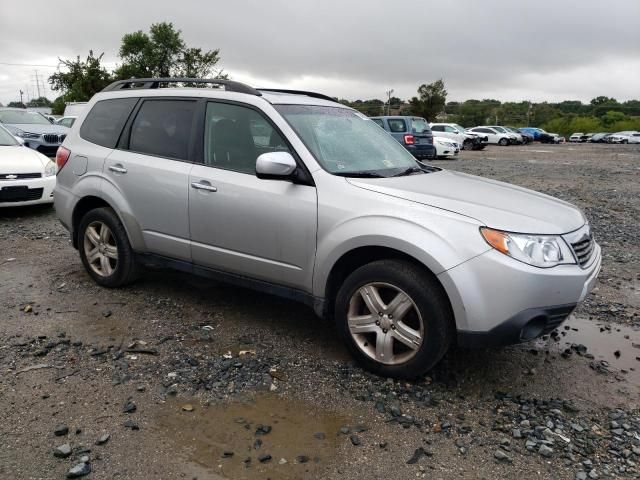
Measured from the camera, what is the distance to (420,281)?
319cm

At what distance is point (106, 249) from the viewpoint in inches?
193

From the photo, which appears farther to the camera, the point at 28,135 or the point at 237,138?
the point at 28,135

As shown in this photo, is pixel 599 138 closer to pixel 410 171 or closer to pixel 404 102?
pixel 404 102

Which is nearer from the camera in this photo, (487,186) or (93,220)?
(487,186)

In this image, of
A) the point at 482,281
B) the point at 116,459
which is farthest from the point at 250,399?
the point at 482,281

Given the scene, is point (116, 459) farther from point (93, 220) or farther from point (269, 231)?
point (93, 220)

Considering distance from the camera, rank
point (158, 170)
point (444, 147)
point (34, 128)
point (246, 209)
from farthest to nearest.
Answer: point (444, 147) → point (34, 128) → point (158, 170) → point (246, 209)

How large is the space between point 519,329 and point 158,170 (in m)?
2.93

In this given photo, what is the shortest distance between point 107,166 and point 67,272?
1495 mm

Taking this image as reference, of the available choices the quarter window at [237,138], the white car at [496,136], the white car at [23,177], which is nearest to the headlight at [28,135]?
the white car at [23,177]

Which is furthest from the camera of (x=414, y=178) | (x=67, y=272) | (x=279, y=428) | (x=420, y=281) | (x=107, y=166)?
(x=67, y=272)

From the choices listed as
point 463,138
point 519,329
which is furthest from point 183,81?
point 463,138

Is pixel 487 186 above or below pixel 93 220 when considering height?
above

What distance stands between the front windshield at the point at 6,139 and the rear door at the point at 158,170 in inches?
213
